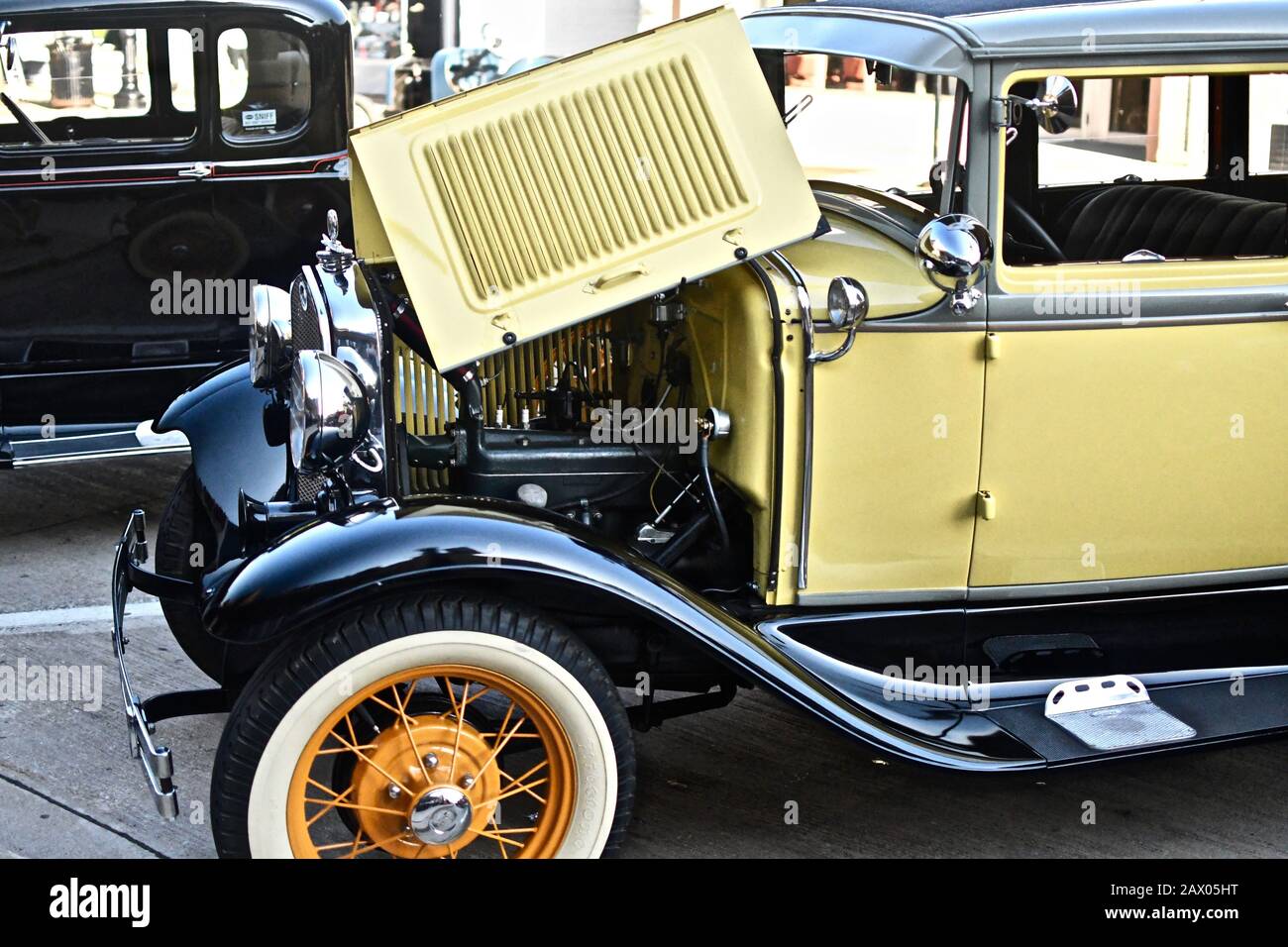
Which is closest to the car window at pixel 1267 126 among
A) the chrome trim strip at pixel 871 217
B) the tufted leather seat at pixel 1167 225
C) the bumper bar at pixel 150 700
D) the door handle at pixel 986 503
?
the tufted leather seat at pixel 1167 225

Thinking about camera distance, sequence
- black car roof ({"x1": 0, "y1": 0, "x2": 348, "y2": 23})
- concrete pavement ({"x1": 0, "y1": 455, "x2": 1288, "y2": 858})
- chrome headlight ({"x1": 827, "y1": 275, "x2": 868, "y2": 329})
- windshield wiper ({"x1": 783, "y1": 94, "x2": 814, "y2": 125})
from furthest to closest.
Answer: black car roof ({"x1": 0, "y1": 0, "x2": 348, "y2": 23})
windshield wiper ({"x1": 783, "y1": 94, "x2": 814, "y2": 125})
concrete pavement ({"x1": 0, "y1": 455, "x2": 1288, "y2": 858})
chrome headlight ({"x1": 827, "y1": 275, "x2": 868, "y2": 329})

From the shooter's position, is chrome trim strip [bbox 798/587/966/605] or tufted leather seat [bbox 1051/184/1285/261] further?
tufted leather seat [bbox 1051/184/1285/261]

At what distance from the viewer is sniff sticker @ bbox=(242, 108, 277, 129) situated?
233 inches

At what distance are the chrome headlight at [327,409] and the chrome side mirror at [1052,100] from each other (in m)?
1.57

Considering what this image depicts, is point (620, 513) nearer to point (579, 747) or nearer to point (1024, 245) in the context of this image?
point (579, 747)

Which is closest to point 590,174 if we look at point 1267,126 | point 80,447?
point 1267,126

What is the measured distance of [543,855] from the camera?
9.95 ft

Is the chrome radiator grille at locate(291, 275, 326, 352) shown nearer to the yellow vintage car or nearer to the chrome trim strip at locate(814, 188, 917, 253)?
the yellow vintage car

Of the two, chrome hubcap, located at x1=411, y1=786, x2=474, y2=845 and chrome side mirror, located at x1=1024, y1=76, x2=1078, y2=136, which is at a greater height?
chrome side mirror, located at x1=1024, y1=76, x2=1078, y2=136

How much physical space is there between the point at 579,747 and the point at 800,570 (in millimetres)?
708

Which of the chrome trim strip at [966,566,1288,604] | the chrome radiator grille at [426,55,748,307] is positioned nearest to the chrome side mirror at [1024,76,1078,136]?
the chrome radiator grille at [426,55,748,307]

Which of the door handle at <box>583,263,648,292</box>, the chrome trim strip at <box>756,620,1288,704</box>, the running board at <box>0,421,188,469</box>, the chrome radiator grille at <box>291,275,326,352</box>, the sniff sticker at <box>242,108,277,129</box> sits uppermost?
the sniff sticker at <box>242,108,277,129</box>

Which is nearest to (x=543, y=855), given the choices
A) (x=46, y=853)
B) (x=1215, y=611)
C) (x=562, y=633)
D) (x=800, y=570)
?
(x=562, y=633)

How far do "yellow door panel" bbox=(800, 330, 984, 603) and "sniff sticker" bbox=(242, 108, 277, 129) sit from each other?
3.54 m
